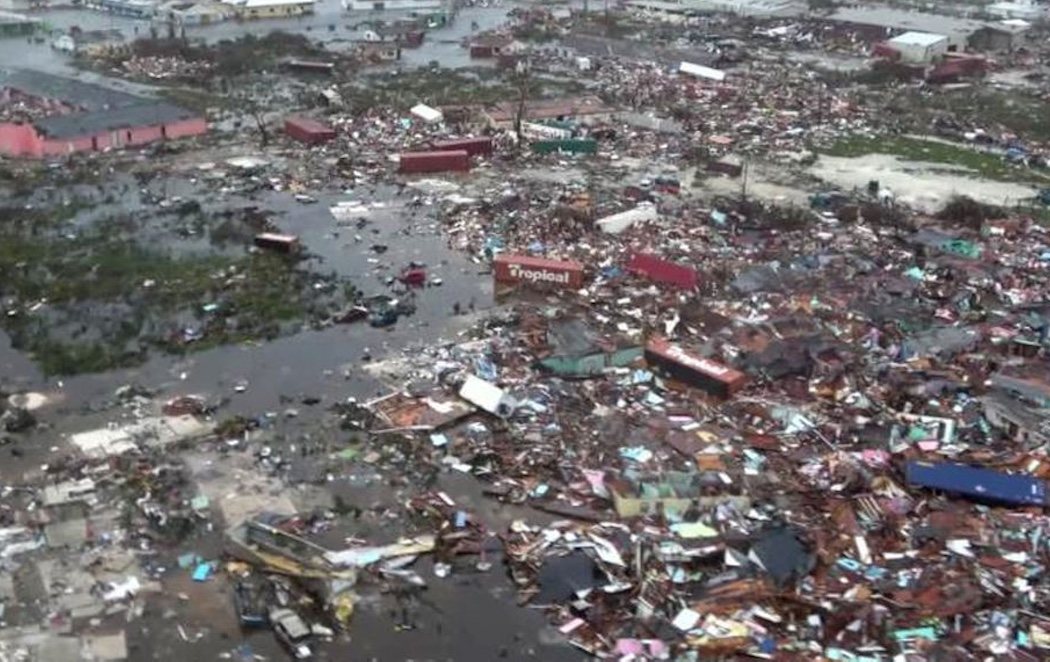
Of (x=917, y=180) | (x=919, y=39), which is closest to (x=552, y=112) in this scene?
(x=917, y=180)

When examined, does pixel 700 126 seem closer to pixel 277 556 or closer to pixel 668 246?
pixel 668 246

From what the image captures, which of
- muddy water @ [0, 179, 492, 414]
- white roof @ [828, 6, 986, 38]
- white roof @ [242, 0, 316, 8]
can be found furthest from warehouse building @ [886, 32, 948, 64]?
white roof @ [242, 0, 316, 8]

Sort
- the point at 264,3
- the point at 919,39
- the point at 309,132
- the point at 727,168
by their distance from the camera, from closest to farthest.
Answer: the point at 727,168 → the point at 309,132 → the point at 919,39 → the point at 264,3

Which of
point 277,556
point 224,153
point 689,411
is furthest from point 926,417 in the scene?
point 224,153

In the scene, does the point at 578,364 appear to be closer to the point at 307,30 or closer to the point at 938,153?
the point at 938,153

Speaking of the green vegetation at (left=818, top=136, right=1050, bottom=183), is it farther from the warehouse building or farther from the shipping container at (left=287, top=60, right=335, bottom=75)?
the shipping container at (left=287, top=60, right=335, bottom=75)

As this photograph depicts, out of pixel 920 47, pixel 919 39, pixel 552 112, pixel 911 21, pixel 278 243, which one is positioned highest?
pixel 911 21
